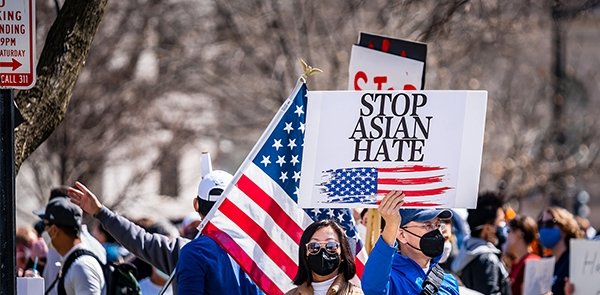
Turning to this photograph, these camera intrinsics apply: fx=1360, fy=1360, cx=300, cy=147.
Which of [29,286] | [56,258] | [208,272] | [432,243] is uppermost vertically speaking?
[432,243]

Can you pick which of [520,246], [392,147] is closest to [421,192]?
[392,147]

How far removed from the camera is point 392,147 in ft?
23.3

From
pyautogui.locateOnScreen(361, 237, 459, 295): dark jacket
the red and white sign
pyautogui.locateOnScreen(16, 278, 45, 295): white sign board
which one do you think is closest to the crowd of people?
pyautogui.locateOnScreen(361, 237, 459, 295): dark jacket

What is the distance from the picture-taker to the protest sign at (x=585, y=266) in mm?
9836

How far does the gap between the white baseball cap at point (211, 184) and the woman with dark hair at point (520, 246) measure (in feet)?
14.5

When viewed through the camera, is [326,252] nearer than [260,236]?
Yes

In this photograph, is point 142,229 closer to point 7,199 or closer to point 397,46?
point 7,199

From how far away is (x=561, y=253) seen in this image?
11.0 metres

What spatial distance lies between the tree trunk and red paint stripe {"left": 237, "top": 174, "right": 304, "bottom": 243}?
1261 millimetres

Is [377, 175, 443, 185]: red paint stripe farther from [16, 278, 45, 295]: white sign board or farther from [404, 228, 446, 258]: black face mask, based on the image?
[16, 278, 45, 295]: white sign board

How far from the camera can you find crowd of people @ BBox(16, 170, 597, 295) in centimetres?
681

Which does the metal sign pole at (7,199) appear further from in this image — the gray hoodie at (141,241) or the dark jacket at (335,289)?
Result: the gray hoodie at (141,241)

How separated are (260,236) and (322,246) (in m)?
0.69

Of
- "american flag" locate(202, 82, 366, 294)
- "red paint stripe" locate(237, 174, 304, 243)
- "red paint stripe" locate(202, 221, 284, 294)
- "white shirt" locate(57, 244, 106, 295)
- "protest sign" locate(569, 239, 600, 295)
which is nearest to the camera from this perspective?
"red paint stripe" locate(202, 221, 284, 294)
